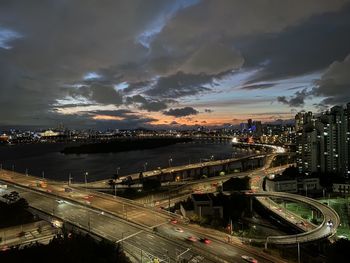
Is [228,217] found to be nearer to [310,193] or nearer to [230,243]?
[230,243]

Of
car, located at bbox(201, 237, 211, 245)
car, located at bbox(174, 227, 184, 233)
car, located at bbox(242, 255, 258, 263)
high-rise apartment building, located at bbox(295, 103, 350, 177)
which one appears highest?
high-rise apartment building, located at bbox(295, 103, 350, 177)

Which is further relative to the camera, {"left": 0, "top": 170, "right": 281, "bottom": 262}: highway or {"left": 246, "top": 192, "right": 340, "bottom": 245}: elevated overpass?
{"left": 246, "top": 192, "right": 340, "bottom": 245}: elevated overpass

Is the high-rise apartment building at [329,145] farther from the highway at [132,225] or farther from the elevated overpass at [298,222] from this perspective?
the highway at [132,225]

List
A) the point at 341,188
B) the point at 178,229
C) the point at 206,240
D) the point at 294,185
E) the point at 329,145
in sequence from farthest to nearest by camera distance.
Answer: the point at 329,145 < the point at 294,185 < the point at 341,188 < the point at 178,229 < the point at 206,240

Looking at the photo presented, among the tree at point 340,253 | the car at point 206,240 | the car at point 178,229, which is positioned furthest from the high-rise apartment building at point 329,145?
the car at point 206,240

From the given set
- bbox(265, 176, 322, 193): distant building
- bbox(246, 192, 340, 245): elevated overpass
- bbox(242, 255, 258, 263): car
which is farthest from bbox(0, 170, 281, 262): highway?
bbox(265, 176, 322, 193): distant building

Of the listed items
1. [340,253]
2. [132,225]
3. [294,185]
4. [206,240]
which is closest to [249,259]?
[206,240]

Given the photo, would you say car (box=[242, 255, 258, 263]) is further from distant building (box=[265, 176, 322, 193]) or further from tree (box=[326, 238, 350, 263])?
distant building (box=[265, 176, 322, 193])

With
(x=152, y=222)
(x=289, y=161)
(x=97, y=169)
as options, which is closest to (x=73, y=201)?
(x=152, y=222)

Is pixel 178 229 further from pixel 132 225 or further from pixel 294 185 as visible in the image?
pixel 294 185

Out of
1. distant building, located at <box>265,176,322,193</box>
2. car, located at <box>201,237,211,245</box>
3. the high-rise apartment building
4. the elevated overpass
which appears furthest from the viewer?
the high-rise apartment building
